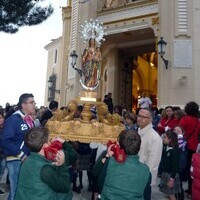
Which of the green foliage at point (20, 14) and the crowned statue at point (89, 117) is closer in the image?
the crowned statue at point (89, 117)

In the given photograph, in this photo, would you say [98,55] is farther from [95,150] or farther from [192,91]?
[192,91]

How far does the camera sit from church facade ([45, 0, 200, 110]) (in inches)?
505

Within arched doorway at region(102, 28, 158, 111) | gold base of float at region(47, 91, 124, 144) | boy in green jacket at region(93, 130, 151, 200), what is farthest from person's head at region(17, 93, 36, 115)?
arched doorway at region(102, 28, 158, 111)

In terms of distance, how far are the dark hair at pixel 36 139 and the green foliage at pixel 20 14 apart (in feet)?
28.3

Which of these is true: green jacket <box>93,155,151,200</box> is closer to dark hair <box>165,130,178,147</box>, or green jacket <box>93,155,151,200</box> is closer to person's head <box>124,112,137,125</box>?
dark hair <box>165,130,178,147</box>

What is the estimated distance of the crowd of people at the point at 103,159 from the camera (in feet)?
8.20

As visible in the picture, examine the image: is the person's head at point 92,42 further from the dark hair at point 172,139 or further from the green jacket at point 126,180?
the green jacket at point 126,180

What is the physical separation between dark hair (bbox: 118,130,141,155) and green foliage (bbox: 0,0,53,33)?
29.1ft

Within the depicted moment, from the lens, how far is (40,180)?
96.6 inches

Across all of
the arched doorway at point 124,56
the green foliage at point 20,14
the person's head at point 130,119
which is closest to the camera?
the person's head at point 130,119

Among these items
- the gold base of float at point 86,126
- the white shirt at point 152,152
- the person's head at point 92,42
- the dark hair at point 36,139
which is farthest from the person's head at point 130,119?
the dark hair at point 36,139

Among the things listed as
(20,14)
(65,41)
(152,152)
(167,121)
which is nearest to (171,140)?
(152,152)

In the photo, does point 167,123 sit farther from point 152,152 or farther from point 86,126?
point 152,152

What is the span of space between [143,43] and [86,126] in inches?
485
